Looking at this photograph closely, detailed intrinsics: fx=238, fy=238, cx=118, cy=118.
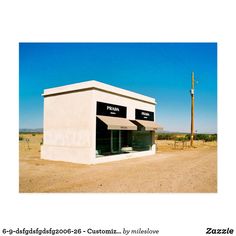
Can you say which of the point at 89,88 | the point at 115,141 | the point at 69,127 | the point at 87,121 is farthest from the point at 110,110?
the point at 115,141

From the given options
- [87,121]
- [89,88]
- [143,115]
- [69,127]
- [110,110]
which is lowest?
[69,127]

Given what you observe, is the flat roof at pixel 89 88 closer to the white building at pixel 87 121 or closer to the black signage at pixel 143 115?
the white building at pixel 87 121

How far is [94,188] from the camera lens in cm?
785

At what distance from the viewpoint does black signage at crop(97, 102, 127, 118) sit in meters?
14.3

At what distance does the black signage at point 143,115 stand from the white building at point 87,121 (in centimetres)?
8

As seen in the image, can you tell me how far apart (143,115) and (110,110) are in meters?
5.11

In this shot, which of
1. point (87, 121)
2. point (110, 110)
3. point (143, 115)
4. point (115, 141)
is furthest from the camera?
point (143, 115)

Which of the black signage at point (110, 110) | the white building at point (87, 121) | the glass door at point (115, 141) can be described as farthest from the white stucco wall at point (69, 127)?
the glass door at point (115, 141)

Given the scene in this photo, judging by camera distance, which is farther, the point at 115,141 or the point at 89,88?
the point at 115,141

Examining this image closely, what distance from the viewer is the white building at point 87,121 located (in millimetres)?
13594

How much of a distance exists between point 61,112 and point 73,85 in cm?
203

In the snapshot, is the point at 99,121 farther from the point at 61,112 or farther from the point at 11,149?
the point at 11,149

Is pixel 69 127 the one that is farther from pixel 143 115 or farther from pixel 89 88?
pixel 143 115

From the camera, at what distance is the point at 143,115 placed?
19531 mm
